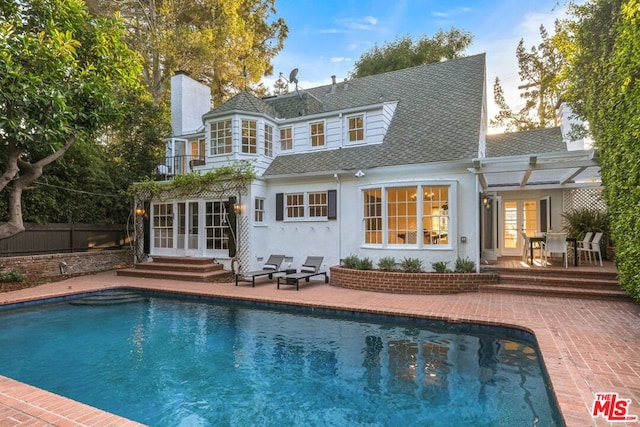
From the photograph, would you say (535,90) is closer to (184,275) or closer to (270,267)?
(270,267)

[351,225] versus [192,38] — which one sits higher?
[192,38]

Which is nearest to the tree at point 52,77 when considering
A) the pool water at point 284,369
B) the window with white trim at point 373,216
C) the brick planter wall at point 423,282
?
the pool water at point 284,369

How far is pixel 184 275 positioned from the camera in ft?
39.4

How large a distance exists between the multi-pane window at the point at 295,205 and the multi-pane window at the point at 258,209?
1037 mm

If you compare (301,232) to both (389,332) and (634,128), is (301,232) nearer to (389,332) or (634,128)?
(389,332)

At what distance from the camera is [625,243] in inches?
275

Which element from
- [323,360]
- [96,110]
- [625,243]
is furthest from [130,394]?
[96,110]

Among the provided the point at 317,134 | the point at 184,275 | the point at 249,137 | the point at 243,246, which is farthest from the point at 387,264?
the point at 249,137

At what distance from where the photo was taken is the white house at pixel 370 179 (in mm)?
10305

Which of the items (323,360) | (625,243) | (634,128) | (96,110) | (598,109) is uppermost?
(96,110)

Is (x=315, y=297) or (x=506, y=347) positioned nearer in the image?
(x=506, y=347)

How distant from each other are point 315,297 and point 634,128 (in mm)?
7401

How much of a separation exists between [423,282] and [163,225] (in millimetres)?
10816

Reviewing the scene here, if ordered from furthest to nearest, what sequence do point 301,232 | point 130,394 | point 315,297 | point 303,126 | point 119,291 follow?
point 303,126
point 301,232
point 119,291
point 315,297
point 130,394
